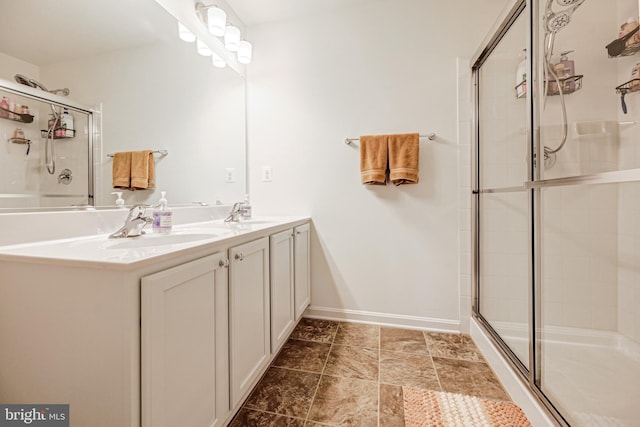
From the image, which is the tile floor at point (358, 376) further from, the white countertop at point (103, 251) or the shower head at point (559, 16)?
the shower head at point (559, 16)

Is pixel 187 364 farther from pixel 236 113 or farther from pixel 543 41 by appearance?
pixel 543 41

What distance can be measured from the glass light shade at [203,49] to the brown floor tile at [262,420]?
2066 millimetres

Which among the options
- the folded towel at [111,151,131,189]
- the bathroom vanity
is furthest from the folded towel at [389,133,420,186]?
the folded towel at [111,151,131,189]

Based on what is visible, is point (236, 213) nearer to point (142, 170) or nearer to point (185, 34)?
point (142, 170)

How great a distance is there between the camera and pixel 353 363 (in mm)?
1455

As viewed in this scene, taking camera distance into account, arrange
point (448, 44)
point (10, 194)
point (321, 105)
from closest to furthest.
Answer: point (10, 194) < point (448, 44) < point (321, 105)

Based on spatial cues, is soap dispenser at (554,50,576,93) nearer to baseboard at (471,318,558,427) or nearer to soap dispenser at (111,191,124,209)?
baseboard at (471,318,558,427)

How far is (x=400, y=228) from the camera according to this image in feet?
6.08

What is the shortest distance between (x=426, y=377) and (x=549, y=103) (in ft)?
5.06

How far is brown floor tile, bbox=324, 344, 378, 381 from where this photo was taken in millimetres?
1362

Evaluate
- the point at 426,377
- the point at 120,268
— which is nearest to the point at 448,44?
the point at 426,377

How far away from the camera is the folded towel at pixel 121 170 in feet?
3.83

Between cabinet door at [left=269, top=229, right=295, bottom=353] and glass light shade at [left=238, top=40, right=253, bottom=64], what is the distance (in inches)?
53.4

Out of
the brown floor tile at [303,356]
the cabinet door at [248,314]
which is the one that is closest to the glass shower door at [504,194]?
the brown floor tile at [303,356]
